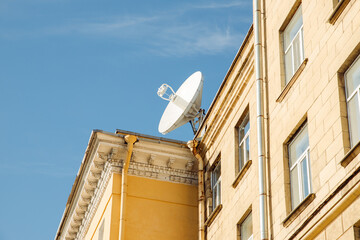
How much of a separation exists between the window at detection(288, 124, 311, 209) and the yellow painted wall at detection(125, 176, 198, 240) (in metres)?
7.76

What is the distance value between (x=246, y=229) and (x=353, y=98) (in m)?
6.46

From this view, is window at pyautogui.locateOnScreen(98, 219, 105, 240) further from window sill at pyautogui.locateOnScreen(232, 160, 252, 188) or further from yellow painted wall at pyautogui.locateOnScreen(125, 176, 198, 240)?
window sill at pyautogui.locateOnScreen(232, 160, 252, 188)

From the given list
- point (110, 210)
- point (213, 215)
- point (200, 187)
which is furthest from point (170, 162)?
point (213, 215)

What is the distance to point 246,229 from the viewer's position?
2164cm

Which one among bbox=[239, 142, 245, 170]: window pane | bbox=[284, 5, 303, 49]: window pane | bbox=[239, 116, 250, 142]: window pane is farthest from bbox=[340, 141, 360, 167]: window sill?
bbox=[239, 116, 250, 142]: window pane

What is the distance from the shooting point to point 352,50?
16.5 metres

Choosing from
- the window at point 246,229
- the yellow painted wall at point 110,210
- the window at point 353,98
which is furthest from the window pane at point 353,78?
the yellow painted wall at point 110,210

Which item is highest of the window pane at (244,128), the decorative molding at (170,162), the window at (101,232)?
the decorative molding at (170,162)

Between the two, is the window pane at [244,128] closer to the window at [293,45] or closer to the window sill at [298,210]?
the window at [293,45]

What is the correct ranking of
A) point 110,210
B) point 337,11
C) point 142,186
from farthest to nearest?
point 142,186
point 110,210
point 337,11

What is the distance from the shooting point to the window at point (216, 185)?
24688 millimetres

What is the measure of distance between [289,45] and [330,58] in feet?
10.6

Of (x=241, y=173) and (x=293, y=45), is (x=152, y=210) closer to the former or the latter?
(x=241, y=173)

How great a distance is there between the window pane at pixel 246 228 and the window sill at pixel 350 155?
6.05 meters
